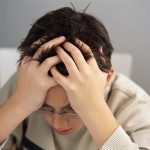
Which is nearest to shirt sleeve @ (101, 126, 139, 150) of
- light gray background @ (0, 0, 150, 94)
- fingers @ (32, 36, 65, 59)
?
→ fingers @ (32, 36, 65, 59)

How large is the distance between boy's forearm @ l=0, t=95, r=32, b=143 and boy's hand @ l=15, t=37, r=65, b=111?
0.02 m

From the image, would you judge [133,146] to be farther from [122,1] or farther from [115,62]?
[122,1]

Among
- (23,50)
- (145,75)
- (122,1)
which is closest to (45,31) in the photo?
(23,50)

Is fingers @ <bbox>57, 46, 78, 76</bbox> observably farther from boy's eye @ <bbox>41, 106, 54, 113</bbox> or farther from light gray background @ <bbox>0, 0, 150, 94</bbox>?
light gray background @ <bbox>0, 0, 150, 94</bbox>

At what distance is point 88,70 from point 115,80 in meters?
0.30

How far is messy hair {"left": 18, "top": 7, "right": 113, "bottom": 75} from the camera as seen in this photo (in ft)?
2.20

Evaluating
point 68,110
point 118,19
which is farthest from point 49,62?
point 118,19

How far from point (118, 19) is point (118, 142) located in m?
1.08

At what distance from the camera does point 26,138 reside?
0.87 meters

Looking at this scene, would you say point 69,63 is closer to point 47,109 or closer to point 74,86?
point 74,86

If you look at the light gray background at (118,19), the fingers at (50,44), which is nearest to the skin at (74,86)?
the fingers at (50,44)

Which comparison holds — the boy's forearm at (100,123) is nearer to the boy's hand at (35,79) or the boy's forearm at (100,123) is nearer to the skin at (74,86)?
the skin at (74,86)

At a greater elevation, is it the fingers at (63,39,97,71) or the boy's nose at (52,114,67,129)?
the fingers at (63,39,97,71)

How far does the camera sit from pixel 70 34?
0.67 metres
